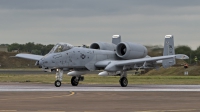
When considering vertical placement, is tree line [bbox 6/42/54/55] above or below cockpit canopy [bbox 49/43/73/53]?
above

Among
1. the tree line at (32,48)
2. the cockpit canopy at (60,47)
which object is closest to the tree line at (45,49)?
the tree line at (32,48)

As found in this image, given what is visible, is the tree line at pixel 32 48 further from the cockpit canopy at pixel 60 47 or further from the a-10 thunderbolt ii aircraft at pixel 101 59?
the cockpit canopy at pixel 60 47

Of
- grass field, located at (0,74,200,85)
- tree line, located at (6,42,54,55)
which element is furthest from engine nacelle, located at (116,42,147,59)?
tree line, located at (6,42,54,55)

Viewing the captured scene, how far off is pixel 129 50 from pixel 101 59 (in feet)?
8.04

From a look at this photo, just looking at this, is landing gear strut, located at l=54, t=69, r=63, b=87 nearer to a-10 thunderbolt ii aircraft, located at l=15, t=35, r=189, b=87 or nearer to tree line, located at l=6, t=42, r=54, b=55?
a-10 thunderbolt ii aircraft, located at l=15, t=35, r=189, b=87

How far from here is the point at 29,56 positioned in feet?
173

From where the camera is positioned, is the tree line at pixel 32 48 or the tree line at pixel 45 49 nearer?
the tree line at pixel 45 49

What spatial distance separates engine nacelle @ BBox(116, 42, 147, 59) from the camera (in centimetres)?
4762

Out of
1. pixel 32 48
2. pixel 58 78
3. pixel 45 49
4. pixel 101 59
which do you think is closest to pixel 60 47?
pixel 58 78

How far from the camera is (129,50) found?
47.5 metres

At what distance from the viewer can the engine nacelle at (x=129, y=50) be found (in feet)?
156

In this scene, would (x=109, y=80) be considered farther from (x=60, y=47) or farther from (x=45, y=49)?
(x=45, y=49)

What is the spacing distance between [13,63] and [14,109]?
128859mm

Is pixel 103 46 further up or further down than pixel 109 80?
further up
